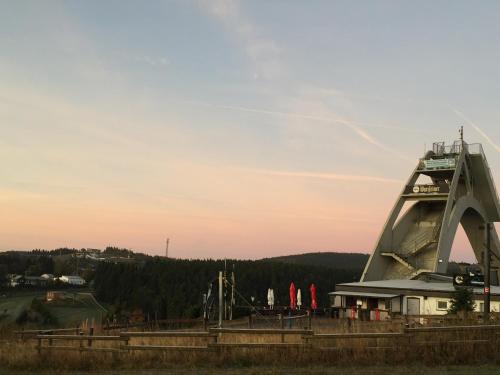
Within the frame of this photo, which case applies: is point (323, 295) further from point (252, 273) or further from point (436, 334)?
point (436, 334)

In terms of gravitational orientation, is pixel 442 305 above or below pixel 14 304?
above

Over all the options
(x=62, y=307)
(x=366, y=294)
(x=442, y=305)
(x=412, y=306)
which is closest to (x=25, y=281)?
(x=62, y=307)

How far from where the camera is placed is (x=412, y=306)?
41.3m

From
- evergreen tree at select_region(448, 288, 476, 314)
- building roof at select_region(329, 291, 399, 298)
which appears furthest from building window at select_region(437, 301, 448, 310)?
evergreen tree at select_region(448, 288, 476, 314)

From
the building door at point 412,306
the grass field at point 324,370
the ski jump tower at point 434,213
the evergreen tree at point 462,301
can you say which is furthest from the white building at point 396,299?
the grass field at point 324,370

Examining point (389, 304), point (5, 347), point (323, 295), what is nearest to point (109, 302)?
point (323, 295)

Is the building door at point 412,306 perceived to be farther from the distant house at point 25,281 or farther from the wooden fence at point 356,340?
the distant house at point 25,281

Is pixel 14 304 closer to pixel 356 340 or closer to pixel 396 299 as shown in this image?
pixel 396 299

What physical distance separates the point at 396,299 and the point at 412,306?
4.01 feet

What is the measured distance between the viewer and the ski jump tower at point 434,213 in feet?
188

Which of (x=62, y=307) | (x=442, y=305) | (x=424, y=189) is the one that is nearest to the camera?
(x=442, y=305)

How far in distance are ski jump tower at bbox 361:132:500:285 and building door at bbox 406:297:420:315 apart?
13.3 m

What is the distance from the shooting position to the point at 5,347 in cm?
1852

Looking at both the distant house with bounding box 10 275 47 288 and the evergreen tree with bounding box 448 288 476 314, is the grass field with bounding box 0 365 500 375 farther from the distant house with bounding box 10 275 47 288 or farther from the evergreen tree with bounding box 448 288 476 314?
the distant house with bounding box 10 275 47 288
